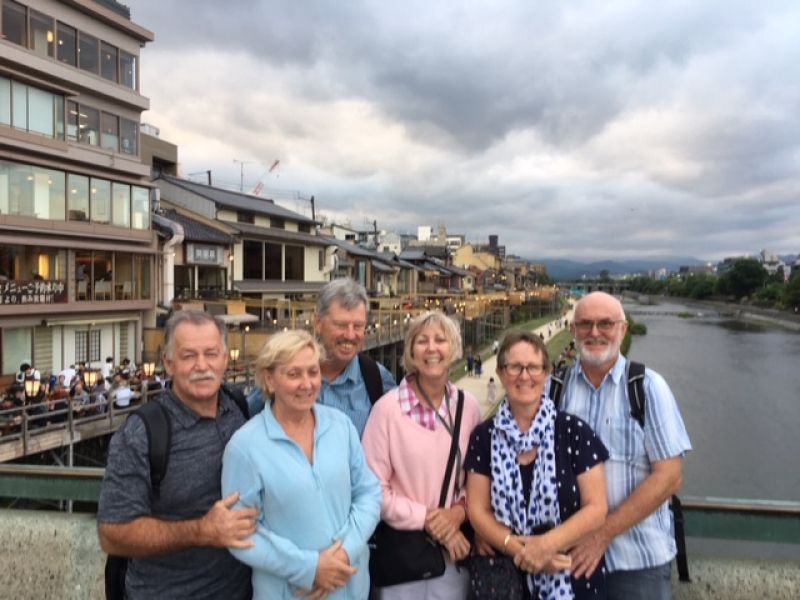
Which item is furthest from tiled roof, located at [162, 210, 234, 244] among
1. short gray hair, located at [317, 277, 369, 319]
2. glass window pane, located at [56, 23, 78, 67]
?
short gray hair, located at [317, 277, 369, 319]

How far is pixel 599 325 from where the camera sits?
9.04 feet

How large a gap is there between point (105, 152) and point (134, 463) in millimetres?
20578

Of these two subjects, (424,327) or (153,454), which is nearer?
(153,454)

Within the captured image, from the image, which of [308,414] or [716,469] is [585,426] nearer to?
[308,414]

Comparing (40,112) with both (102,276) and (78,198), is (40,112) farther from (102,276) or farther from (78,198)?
(102,276)

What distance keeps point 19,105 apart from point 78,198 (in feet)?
10.7

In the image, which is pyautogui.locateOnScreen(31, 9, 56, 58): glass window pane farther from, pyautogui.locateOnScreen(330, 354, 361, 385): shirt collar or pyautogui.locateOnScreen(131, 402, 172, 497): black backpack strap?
pyautogui.locateOnScreen(131, 402, 172, 497): black backpack strap

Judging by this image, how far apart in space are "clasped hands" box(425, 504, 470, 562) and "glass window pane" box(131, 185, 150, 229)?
21.4 m

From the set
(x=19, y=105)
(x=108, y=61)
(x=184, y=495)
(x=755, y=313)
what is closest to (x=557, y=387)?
(x=184, y=495)

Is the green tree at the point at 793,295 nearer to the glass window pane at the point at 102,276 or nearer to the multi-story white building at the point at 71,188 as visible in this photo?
the multi-story white building at the point at 71,188

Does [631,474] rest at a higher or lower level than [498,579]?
higher

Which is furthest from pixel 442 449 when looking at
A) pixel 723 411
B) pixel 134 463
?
pixel 723 411

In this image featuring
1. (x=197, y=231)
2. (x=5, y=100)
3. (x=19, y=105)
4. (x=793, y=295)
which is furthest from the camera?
(x=793, y=295)

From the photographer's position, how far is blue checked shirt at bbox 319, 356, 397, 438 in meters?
2.98
